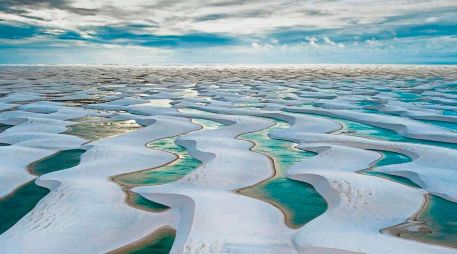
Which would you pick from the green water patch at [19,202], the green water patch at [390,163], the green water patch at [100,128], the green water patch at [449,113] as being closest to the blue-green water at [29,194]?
the green water patch at [19,202]

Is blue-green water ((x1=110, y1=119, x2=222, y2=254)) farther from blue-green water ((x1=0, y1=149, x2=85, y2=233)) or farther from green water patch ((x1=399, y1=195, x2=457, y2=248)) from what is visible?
green water patch ((x1=399, y1=195, x2=457, y2=248))

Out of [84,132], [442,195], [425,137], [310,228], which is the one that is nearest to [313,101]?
[425,137]

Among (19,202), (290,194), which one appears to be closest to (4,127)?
(19,202)

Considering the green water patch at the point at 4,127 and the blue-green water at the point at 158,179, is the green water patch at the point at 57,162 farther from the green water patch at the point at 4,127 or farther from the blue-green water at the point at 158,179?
the green water patch at the point at 4,127

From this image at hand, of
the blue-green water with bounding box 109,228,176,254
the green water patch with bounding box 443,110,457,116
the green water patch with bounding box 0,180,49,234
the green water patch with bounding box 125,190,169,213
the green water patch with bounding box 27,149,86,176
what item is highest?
the blue-green water with bounding box 109,228,176,254

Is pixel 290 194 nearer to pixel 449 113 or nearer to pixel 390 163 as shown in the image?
pixel 390 163

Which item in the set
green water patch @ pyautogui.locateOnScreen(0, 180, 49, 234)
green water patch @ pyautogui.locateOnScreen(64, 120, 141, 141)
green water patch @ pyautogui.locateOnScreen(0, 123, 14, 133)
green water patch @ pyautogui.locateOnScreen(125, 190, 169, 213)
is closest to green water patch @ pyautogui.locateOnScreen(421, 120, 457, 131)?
green water patch @ pyautogui.locateOnScreen(64, 120, 141, 141)
